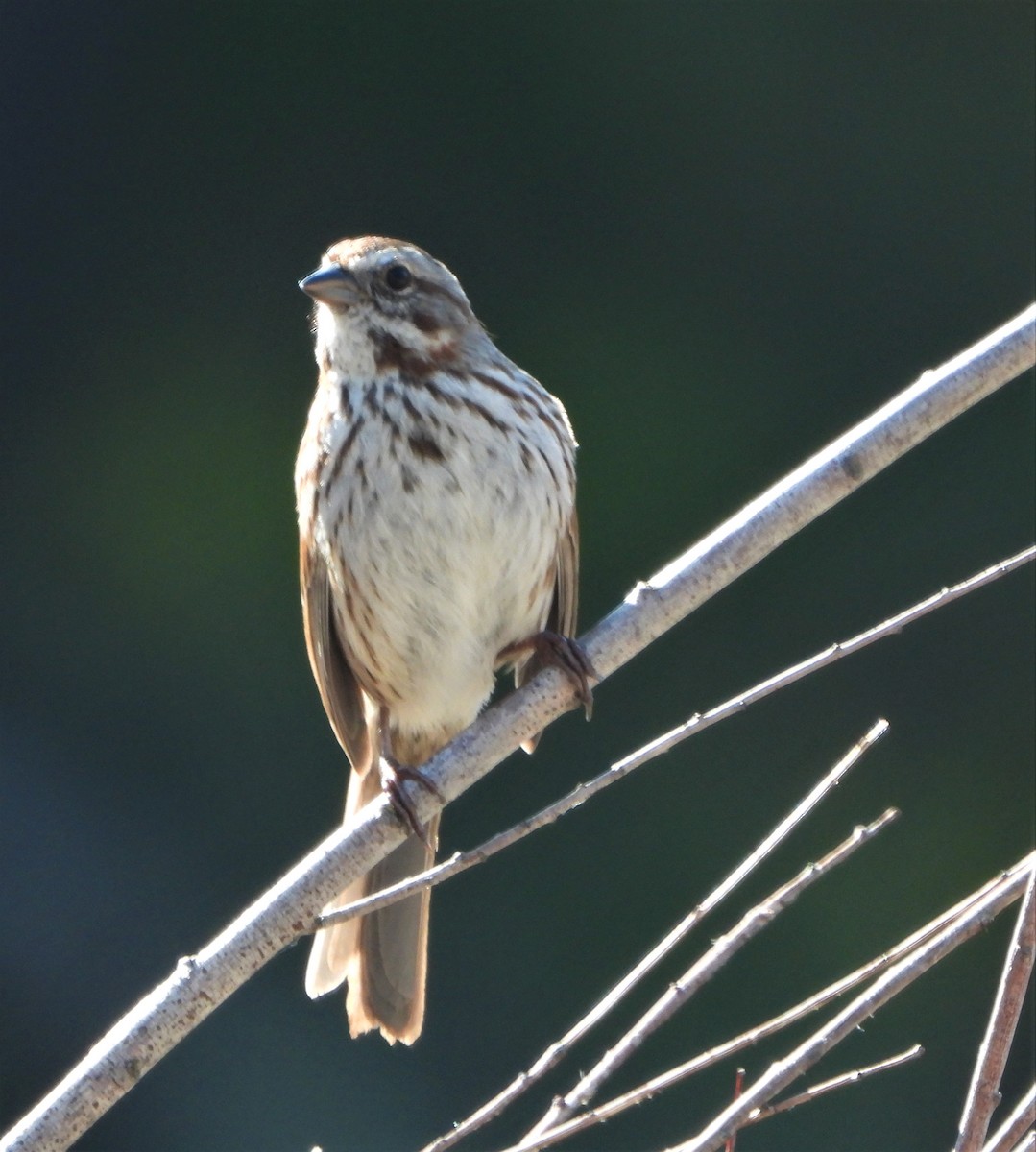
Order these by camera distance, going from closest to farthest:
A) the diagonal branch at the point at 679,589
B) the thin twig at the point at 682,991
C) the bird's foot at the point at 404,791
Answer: the thin twig at the point at 682,991 < the diagonal branch at the point at 679,589 < the bird's foot at the point at 404,791

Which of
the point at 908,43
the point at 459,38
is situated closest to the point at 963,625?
the point at 908,43

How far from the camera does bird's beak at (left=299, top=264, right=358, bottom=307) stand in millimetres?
2639

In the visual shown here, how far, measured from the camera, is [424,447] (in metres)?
2.58

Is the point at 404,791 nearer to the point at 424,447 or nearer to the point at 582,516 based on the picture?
the point at 424,447

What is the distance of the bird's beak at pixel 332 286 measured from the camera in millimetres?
2639

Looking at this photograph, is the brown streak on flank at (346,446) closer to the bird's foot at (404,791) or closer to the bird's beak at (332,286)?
the bird's beak at (332,286)

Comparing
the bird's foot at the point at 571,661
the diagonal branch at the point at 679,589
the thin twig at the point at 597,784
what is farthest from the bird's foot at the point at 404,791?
the thin twig at the point at 597,784

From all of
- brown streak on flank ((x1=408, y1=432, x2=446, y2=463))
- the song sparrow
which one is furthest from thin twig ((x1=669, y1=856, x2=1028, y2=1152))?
brown streak on flank ((x1=408, y1=432, x2=446, y2=463))

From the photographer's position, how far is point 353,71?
5219 mm

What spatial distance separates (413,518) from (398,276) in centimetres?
40

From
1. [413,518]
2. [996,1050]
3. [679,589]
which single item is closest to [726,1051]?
[996,1050]

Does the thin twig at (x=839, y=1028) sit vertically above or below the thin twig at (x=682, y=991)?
below

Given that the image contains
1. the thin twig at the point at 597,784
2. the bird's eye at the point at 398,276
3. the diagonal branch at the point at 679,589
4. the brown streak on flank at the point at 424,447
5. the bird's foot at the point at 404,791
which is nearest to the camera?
the thin twig at the point at 597,784

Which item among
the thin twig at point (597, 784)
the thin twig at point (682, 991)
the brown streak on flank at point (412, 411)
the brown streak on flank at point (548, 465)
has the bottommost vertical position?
the thin twig at point (682, 991)
